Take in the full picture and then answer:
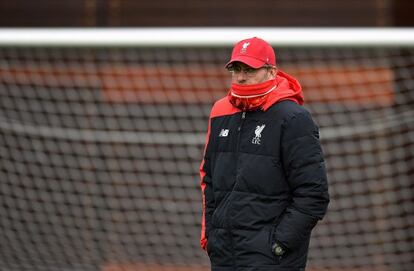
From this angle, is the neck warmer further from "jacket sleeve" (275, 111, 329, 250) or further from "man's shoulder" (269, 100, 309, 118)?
"jacket sleeve" (275, 111, 329, 250)

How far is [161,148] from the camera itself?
7.25 m

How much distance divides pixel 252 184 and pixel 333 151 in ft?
12.3

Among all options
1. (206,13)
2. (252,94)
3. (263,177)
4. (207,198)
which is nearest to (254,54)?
(252,94)

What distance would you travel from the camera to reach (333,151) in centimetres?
692

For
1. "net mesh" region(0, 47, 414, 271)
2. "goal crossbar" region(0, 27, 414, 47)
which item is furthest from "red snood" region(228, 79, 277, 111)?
"net mesh" region(0, 47, 414, 271)

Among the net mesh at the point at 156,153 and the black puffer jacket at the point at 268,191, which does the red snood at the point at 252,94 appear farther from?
the net mesh at the point at 156,153

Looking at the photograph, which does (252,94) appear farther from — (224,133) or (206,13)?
(206,13)

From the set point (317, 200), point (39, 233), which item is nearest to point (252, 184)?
point (317, 200)

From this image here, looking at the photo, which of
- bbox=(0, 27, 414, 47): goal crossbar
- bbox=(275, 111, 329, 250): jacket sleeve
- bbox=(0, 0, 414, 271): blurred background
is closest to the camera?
bbox=(275, 111, 329, 250): jacket sleeve

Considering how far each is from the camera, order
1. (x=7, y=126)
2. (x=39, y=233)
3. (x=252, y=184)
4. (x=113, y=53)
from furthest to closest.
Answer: (x=113, y=53) < (x=7, y=126) < (x=39, y=233) < (x=252, y=184)

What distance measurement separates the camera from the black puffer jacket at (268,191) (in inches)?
128

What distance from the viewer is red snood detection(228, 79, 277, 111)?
3312 mm

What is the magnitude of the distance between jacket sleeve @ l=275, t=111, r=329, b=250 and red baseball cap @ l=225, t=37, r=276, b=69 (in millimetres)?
253

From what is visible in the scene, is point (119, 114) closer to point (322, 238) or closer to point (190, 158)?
point (190, 158)
